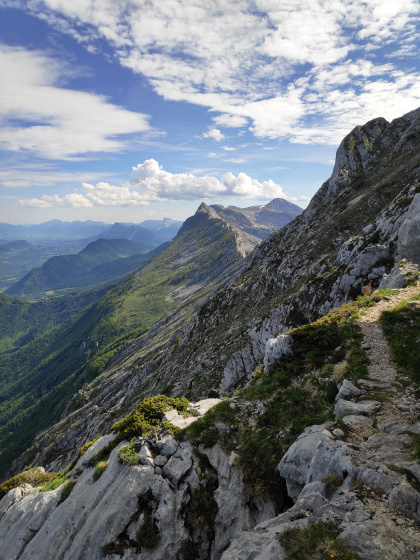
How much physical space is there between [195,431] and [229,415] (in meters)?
2.70

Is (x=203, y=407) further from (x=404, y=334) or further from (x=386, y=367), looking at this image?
(x=404, y=334)

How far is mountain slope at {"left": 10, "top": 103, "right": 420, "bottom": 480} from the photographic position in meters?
42.3

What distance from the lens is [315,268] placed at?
5972 cm

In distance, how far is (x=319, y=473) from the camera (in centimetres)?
1315

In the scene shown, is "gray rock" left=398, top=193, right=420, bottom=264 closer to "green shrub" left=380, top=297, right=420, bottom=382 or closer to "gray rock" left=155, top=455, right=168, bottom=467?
"green shrub" left=380, top=297, right=420, bottom=382

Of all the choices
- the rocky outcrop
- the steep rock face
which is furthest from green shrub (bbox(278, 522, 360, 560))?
the steep rock face

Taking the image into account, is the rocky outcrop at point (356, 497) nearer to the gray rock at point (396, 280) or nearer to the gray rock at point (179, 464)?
the gray rock at point (179, 464)

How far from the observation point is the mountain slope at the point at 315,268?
139ft

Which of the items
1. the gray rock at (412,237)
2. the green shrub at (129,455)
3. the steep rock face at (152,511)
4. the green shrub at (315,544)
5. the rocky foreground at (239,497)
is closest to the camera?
the green shrub at (315,544)

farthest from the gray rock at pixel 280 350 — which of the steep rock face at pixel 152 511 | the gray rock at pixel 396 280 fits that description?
the gray rock at pixel 396 280

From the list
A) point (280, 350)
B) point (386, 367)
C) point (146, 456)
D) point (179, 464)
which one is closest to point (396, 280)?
point (386, 367)

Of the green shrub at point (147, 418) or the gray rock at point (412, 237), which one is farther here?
the gray rock at point (412, 237)

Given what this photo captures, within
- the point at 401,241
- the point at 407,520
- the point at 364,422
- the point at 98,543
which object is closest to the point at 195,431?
the point at 98,543

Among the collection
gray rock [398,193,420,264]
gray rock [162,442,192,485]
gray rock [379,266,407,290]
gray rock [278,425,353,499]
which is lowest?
gray rock [162,442,192,485]
